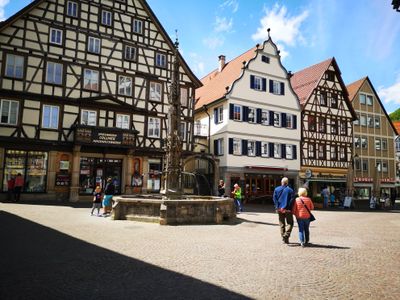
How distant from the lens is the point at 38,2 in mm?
20609

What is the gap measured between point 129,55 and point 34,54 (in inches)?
253

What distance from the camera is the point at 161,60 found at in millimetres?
25438

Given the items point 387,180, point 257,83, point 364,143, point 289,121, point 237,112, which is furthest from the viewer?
point 387,180

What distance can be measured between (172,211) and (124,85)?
14.9m

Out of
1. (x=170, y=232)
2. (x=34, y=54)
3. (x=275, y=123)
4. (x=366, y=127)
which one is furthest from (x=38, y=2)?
(x=366, y=127)

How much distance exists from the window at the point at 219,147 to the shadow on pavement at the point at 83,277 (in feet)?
67.8

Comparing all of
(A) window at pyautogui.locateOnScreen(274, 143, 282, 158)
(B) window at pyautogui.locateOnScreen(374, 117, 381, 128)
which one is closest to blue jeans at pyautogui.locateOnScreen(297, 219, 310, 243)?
(A) window at pyautogui.locateOnScreen(274, 143, 282, 158)

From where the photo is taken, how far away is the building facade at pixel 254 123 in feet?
90.0

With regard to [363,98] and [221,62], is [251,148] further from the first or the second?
[363,98]

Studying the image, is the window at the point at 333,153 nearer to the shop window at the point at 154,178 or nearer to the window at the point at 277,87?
the window at the point at 277,87

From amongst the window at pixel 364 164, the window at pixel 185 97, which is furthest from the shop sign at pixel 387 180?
the window at pixel 185 97

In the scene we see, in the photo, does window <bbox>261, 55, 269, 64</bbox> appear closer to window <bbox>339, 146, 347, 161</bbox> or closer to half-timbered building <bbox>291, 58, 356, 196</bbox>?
half-timbered building <bbox>291, 58, 356, 196</bbox>

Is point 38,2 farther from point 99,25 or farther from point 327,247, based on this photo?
point 327,247

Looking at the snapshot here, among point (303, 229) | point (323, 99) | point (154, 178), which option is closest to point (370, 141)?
point (323, 99)
